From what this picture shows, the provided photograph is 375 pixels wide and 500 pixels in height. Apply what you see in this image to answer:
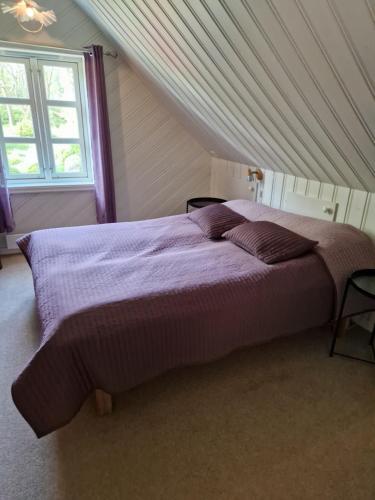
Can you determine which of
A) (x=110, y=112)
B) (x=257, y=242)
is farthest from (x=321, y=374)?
(x=110, y=112)

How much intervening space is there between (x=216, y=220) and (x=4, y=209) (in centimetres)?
217

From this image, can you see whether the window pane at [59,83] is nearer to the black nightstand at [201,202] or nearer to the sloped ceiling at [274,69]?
the sloped ceiling at [274,69]

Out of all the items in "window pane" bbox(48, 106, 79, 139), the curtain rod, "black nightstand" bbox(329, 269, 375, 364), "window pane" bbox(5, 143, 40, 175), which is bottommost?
"black nightstand" bbox(329, 269, 375, 364)

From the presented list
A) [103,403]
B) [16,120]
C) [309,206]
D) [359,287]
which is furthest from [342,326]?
[16,120]

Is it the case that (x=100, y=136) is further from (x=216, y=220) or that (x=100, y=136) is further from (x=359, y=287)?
(x=359, y=287)

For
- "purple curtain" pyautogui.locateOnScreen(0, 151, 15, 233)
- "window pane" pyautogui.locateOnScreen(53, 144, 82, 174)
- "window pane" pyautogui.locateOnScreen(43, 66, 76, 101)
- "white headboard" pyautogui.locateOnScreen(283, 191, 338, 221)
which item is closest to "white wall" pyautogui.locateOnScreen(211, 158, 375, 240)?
"white headboard" pyautogui.locateOnScreen(283, 191, 338, 221)

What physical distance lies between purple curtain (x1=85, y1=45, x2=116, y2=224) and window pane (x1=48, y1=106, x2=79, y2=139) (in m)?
0.32

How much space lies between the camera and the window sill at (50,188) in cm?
331

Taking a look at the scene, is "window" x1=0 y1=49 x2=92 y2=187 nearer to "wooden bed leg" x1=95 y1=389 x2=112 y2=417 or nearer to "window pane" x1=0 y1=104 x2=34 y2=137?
"window pane" x1=0 y1=104 x2=34 y2=137

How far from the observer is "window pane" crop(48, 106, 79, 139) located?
3.38m

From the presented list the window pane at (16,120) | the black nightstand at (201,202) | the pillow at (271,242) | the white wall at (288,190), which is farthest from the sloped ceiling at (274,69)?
the window pane at (16,120)

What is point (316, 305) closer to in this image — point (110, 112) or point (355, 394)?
point (355, 394)

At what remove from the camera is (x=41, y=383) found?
1277mm

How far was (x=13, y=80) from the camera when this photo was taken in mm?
3170
